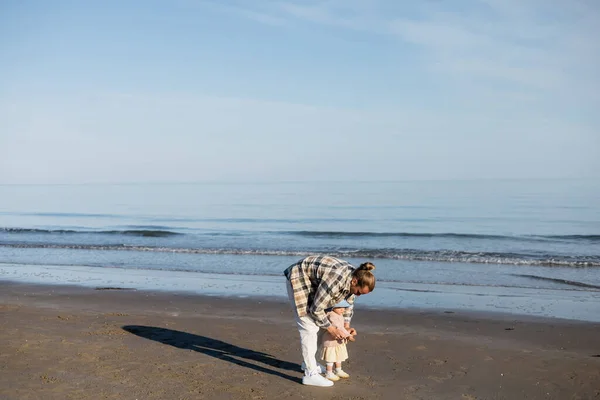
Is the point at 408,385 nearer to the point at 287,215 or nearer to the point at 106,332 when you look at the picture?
the point at 106,332

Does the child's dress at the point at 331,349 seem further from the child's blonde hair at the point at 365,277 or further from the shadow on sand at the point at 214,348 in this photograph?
the child's blonde hair at the point at 365,277

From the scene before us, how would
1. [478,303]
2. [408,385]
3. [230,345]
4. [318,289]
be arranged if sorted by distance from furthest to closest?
1. [478,303]
2. [230,345]
3. [408,385]
4. [318,289]

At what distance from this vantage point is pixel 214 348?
22.6 ft

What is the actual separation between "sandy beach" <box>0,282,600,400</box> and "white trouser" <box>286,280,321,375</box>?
206mm

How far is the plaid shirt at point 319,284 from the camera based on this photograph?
5043 mm

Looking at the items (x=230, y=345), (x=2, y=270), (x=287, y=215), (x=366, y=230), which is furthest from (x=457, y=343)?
(x=287, y=215)

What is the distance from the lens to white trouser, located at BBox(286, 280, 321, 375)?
5.33 m

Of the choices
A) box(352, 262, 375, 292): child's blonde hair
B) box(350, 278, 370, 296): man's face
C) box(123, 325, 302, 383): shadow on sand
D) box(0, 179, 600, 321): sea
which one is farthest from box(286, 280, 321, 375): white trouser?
box(0, 179, 600, 321): sea

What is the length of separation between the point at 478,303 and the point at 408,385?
5.18 metres

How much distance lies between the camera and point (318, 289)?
16.7 feet

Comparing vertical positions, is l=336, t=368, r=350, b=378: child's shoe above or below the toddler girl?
below

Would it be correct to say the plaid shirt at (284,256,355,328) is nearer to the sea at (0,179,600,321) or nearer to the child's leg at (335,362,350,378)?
the child's leg at (335,362,350,378)

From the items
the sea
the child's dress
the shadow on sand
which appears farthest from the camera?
the sea

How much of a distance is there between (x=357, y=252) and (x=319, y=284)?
502 inches
